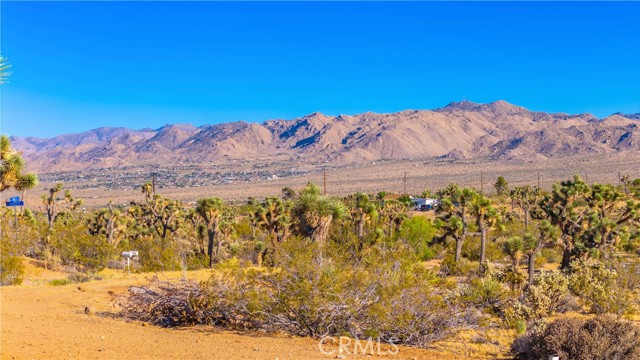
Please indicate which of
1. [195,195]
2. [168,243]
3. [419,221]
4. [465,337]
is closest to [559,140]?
[195,195]

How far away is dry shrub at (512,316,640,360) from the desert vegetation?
2 cm

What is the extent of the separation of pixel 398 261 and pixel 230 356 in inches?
180

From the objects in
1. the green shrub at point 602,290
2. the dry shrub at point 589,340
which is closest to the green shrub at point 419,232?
the green shrub at point 602,290

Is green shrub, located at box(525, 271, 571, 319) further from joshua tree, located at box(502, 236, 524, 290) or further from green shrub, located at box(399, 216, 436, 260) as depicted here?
green shrub, located at box(399, 216, 436, 260)

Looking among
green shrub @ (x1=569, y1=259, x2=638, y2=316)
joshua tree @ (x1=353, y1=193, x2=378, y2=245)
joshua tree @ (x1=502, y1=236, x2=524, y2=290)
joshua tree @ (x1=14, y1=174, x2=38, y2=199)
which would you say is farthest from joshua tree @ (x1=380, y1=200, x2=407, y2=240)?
joshua tree @ (x1=14, y1=174, x2=38, y2=199)

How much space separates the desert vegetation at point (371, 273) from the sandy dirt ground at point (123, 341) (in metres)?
0.62

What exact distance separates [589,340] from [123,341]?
8.91 meters

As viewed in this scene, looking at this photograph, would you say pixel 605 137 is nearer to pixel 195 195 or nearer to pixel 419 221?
pixel 195 195

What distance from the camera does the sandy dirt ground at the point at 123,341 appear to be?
33.1 feet

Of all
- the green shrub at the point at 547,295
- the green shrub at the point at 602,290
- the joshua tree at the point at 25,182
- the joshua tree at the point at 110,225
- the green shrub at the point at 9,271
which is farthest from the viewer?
the joshua tree at the point at 110,225

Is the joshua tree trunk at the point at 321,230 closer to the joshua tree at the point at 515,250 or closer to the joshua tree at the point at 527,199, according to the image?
the joshua tree at the point at 515,250

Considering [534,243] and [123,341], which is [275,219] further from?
[123,341]

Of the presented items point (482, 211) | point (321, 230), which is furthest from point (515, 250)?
point (321, 230)

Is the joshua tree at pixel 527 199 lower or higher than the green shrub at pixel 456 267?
higher
